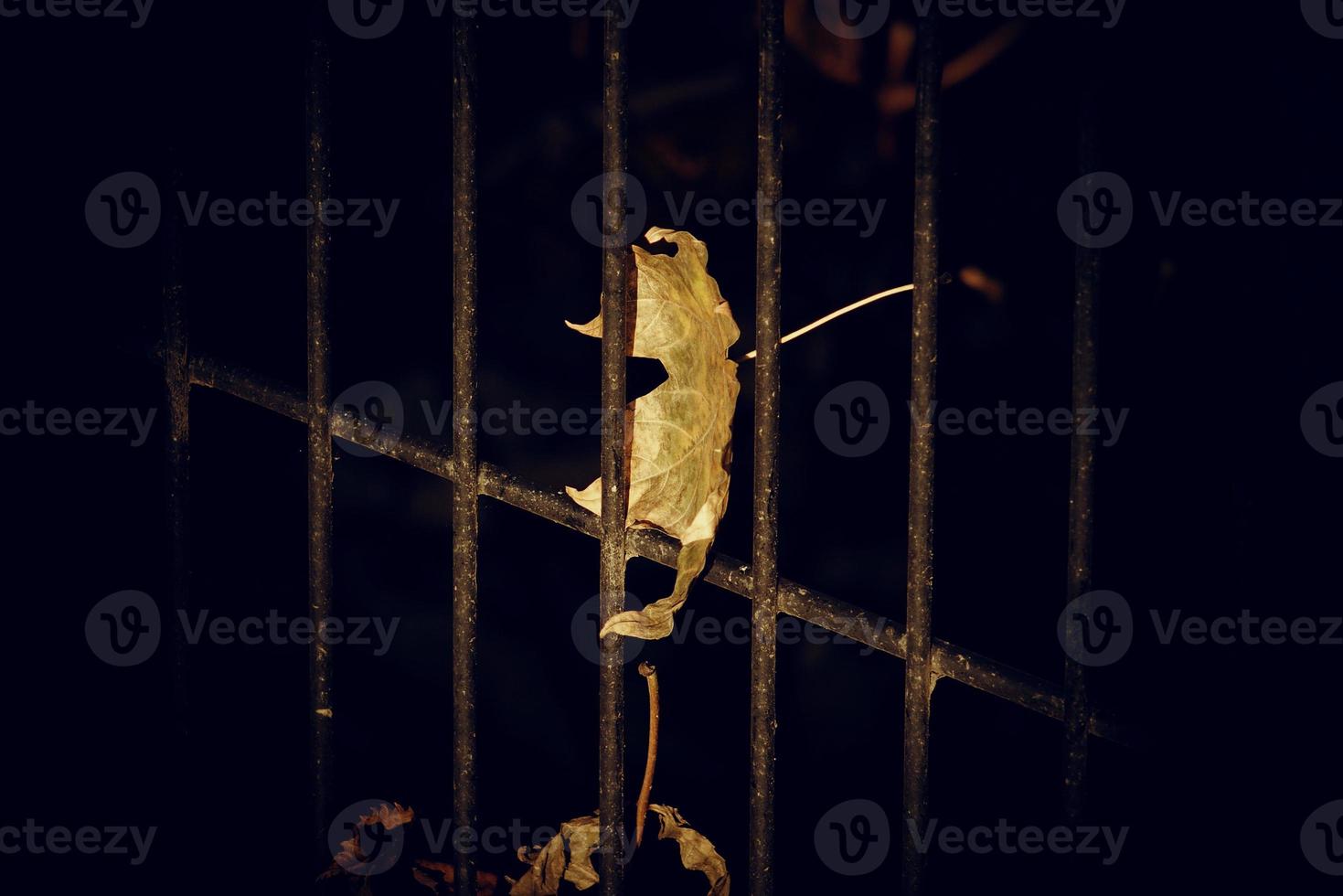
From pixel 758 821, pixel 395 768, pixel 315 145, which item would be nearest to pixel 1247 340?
pixel 758 821

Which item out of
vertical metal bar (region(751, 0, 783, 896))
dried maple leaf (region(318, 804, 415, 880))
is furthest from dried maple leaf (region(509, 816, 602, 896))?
vertical metal bar (region(751, 0, 783, 896))

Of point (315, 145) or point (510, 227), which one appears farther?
point (510, 227)

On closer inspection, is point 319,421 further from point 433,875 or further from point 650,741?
point 433,875

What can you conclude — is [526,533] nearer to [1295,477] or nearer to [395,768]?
[395,768]

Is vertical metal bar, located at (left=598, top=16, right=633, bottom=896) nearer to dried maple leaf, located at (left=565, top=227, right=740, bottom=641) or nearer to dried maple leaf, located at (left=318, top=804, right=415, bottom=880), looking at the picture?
dried maple leaf, located at (left=565, top=227, right=740, bottom=641)

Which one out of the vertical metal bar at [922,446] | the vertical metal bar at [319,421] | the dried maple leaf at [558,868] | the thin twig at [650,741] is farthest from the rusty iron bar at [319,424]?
the vertical metal bar at [922,446]

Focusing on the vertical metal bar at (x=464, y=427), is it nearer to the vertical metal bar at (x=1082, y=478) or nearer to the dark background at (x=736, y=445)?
the dark background at (x=736, y=445)
